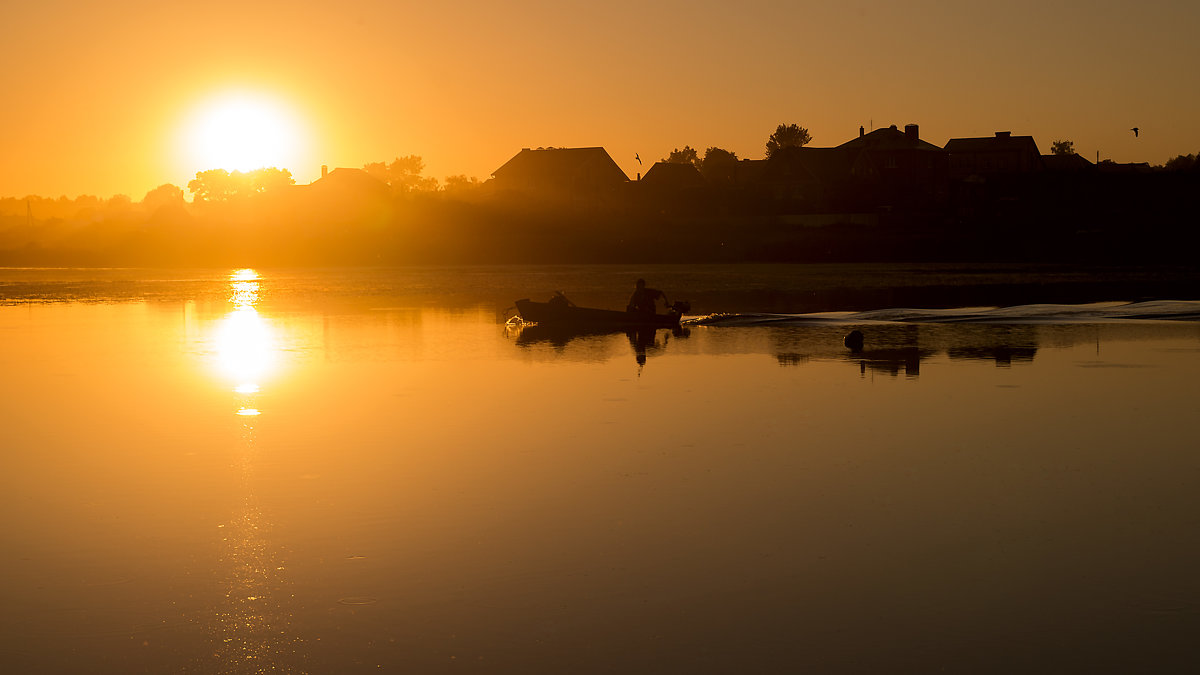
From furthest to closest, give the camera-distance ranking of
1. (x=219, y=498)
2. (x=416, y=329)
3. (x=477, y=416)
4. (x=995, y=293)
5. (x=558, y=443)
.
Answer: (x=995, y=293), (x=416, y=329), (x=477, y=416), (x=558, y=443), (x=219, y=498)

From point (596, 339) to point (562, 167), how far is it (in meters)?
96.4

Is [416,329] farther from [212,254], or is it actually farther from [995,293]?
[212,254]

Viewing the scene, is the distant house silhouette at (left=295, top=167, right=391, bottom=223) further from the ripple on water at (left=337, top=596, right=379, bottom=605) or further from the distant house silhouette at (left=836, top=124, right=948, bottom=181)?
the ripple on water at (left=337, top=596, right=379, bottom=605)

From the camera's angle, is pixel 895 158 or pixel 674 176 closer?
pixel 895 158

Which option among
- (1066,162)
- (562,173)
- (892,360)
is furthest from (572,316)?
(1066,162)

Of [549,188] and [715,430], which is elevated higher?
[549,188]

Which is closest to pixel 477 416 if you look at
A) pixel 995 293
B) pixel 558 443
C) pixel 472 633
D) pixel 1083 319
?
pixel 558 443

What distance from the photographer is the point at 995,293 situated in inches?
2258

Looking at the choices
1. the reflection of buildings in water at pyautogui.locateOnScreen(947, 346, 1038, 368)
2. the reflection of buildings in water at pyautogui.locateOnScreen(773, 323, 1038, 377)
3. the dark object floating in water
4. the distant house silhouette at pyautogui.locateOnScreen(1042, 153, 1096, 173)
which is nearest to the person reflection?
the reflection of buildings in water at pyautogui.locateOnScreen(773, 323, 1038, 377)

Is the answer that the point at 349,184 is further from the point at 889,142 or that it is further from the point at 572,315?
the point at 572,315

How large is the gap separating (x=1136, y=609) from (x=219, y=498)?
1052 cm

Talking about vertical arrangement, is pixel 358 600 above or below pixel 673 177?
below

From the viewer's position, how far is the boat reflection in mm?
32875

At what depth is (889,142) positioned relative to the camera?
386 feet
